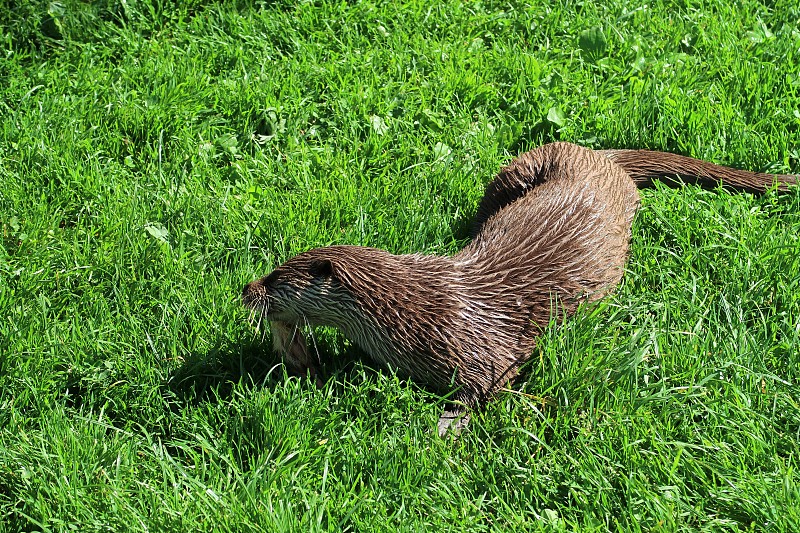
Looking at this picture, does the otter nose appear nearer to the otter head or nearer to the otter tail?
the otter head

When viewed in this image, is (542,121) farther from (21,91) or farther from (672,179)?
(21,91)

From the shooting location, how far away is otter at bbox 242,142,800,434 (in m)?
3.43

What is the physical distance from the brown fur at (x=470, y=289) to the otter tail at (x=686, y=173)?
35cm

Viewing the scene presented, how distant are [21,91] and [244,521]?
9.61 ft

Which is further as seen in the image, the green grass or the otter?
the otter

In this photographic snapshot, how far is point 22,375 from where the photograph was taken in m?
3.46

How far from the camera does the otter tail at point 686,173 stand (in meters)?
4.24

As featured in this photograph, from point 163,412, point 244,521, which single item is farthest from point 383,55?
point 244,521

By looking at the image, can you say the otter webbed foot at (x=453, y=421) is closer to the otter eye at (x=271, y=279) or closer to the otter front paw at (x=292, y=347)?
the otter front paw at (x=292, y=347)

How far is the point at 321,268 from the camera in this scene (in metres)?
3.42

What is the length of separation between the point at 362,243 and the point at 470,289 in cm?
68

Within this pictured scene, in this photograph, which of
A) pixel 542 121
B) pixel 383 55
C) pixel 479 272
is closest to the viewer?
pixel 479 272

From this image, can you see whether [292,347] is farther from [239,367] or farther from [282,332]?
[239,367]

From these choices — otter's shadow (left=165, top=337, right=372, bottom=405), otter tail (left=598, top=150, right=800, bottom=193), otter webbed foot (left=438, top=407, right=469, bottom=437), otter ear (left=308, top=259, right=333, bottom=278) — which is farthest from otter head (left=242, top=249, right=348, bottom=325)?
otter tail (left=598, top=150, right=800, bottom=193)
